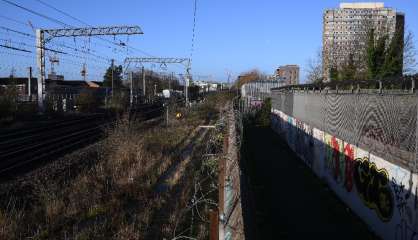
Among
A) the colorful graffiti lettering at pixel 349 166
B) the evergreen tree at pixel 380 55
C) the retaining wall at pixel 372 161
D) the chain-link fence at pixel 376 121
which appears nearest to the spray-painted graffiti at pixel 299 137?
the retaining wall at pixel 372 161

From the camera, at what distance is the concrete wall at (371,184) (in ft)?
27.0

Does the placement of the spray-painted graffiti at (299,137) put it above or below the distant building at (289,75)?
below

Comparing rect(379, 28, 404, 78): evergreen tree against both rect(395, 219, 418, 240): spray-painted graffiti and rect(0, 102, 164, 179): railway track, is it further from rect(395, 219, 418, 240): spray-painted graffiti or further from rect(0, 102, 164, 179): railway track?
rect(395, 219, 418, 240): spray-painted graffiti

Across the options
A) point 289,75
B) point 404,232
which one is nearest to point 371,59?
point 404,232

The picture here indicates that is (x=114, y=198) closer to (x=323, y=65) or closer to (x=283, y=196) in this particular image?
(x=283, y=196)

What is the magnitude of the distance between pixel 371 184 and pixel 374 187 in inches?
6.9

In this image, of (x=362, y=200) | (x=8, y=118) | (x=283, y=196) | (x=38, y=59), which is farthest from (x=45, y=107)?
(x=362, y=200)

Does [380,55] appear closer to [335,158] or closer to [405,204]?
[335,158]

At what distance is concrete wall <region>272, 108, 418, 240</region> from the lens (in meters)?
8.23

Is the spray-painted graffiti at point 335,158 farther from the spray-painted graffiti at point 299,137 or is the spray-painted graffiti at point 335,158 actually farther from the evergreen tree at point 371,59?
the evergreen tree at point 371,59

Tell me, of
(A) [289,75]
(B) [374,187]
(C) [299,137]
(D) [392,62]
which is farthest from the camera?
(A) [289,75]

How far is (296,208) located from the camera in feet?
40.5

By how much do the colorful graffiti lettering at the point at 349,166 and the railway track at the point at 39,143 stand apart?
407 inches

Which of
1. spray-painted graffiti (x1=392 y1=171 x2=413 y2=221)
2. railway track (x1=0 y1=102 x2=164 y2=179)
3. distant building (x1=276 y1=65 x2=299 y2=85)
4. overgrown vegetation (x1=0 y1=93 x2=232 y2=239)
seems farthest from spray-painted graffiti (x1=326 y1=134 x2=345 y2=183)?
distant building (x1=276 y1=65 x2=299 y2=85)
